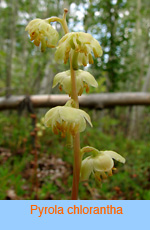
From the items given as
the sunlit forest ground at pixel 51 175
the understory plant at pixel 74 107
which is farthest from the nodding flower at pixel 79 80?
the sunlit forest ground at pixel 51 175

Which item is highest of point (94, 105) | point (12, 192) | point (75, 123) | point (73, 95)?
point (73, 95)

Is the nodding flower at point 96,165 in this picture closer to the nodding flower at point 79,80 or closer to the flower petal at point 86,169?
the flower petal at point 86,169

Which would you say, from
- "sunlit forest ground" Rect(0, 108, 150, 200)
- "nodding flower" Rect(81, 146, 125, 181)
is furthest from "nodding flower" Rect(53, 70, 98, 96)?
Answer: "sunlit forest ground" Rect(0, 108, 150, 200)

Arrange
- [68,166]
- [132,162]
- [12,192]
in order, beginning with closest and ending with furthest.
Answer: [12,192]
[68,166]
[132,162]

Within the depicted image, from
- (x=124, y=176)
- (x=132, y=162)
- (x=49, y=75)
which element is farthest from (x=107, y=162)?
(x=49, y=75)

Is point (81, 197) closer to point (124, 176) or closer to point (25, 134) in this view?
point (124, 176)

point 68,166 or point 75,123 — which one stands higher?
point 75,123

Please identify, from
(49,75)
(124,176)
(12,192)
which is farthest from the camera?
(49,75)

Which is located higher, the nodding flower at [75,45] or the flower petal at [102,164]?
the nodding flower at [75,45]

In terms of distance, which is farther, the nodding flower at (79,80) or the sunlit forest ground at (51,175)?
the sunlit forest ground at (51,175)
